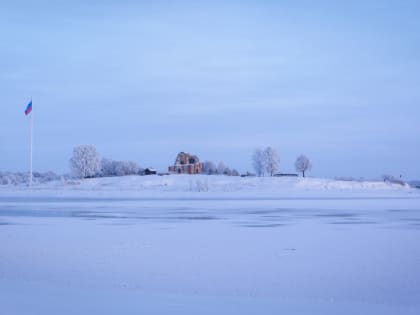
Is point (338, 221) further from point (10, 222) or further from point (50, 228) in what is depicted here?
point (10, 222)

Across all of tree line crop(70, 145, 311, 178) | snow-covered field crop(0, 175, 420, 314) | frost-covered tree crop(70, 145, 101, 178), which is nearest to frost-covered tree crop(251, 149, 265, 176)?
tree line crop(70, 145, 311, 178)


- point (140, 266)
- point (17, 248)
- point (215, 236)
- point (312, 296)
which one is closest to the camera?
point (312, 296)

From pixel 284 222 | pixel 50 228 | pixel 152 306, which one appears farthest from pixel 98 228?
pixel 152 306

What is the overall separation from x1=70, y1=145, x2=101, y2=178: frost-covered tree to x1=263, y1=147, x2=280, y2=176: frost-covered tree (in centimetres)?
3559

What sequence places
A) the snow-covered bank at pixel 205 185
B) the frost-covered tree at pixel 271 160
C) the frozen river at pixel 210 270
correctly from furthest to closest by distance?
the frost-covered tree at pixel 271 160 → the snow-covered bank at pixel 205 185 → the frozen river at pixel 210 270

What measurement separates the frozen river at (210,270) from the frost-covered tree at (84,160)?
93935 mm

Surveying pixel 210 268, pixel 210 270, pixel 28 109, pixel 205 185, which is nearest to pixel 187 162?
pixel 205 185

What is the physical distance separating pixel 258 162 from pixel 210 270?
11316 centimetres

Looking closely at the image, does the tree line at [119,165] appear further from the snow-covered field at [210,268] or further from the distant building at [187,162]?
the snow-covered field at [210,268]

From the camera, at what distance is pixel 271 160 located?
396 feet

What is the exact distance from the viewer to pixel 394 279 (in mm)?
10492

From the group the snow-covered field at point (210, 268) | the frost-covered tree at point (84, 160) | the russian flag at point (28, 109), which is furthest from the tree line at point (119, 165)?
the snow-covered field at point (210, 268)

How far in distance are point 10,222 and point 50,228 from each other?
3318mm

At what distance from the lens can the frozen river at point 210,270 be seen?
8.70m
